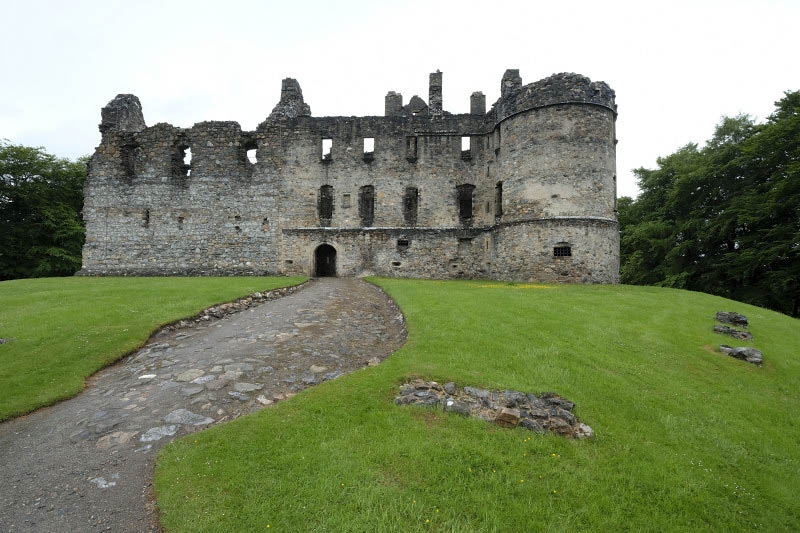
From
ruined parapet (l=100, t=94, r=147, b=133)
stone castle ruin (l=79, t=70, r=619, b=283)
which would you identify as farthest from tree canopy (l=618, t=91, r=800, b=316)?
ruined parapet (l=100, t=94, r=147, b=133)

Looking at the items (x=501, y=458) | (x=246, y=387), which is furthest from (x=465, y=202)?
(x=501, y=458)

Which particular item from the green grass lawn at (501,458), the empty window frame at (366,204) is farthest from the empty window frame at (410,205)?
the green grass lawn at (501,458)

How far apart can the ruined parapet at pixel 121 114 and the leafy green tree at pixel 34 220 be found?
1278 centimetres

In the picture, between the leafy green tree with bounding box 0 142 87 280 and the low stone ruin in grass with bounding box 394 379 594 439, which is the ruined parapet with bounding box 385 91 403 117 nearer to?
the low stone ruin in grass with bounding box 394 379 594 439

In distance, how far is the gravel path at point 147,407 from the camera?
3.68 meters

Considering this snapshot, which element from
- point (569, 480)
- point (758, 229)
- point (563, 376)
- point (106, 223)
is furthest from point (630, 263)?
point (106, 223)

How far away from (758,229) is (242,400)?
31.4m

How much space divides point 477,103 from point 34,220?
39.8m

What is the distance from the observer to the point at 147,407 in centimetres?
575

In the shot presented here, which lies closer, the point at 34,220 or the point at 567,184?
the point at 567,184

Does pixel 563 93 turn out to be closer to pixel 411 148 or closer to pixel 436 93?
pixel 436 93

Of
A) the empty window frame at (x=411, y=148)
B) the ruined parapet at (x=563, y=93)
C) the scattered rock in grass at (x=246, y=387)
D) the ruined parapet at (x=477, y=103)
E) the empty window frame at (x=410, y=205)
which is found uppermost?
the ruined parapet at (x=477, y=103)

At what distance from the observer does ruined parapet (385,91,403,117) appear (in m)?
27.5

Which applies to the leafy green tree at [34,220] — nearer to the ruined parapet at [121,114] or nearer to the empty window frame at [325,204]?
the ruined parapet at [121,114]
